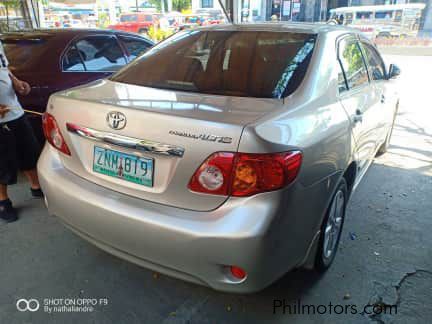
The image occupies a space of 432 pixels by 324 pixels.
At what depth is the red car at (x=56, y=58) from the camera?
3.41 m

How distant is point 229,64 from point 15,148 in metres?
1.86

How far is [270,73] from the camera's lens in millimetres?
2057

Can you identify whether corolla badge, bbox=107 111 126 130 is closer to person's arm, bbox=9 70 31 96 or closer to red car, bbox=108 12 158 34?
person's arm, bbox=9 70 31 96

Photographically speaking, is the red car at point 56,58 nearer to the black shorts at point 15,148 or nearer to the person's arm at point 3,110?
the black shorts at point 15,148

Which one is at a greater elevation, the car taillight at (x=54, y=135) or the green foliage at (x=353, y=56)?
the green foliage at (x=353, y=56)

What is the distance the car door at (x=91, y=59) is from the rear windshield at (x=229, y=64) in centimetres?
144

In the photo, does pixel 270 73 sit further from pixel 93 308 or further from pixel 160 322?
pixel 93 308

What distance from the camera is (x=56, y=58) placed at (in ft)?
11.7

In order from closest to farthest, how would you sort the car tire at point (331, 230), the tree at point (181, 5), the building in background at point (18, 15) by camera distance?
the car tire at point (331, 230)
the building in background at point (18, 15)
the tree at point (181, 5)

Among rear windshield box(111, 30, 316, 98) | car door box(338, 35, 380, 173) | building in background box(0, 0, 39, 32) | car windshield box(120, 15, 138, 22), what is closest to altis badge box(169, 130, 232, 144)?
rear windshield box(111, 30, 316, 98)

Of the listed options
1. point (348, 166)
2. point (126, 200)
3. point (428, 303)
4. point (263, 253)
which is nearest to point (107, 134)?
point (126, 200)

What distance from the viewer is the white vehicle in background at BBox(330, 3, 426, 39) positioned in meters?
20.5

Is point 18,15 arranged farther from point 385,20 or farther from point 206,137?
point 385,20

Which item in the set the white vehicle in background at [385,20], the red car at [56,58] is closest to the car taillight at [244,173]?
the red car at [56,58]
